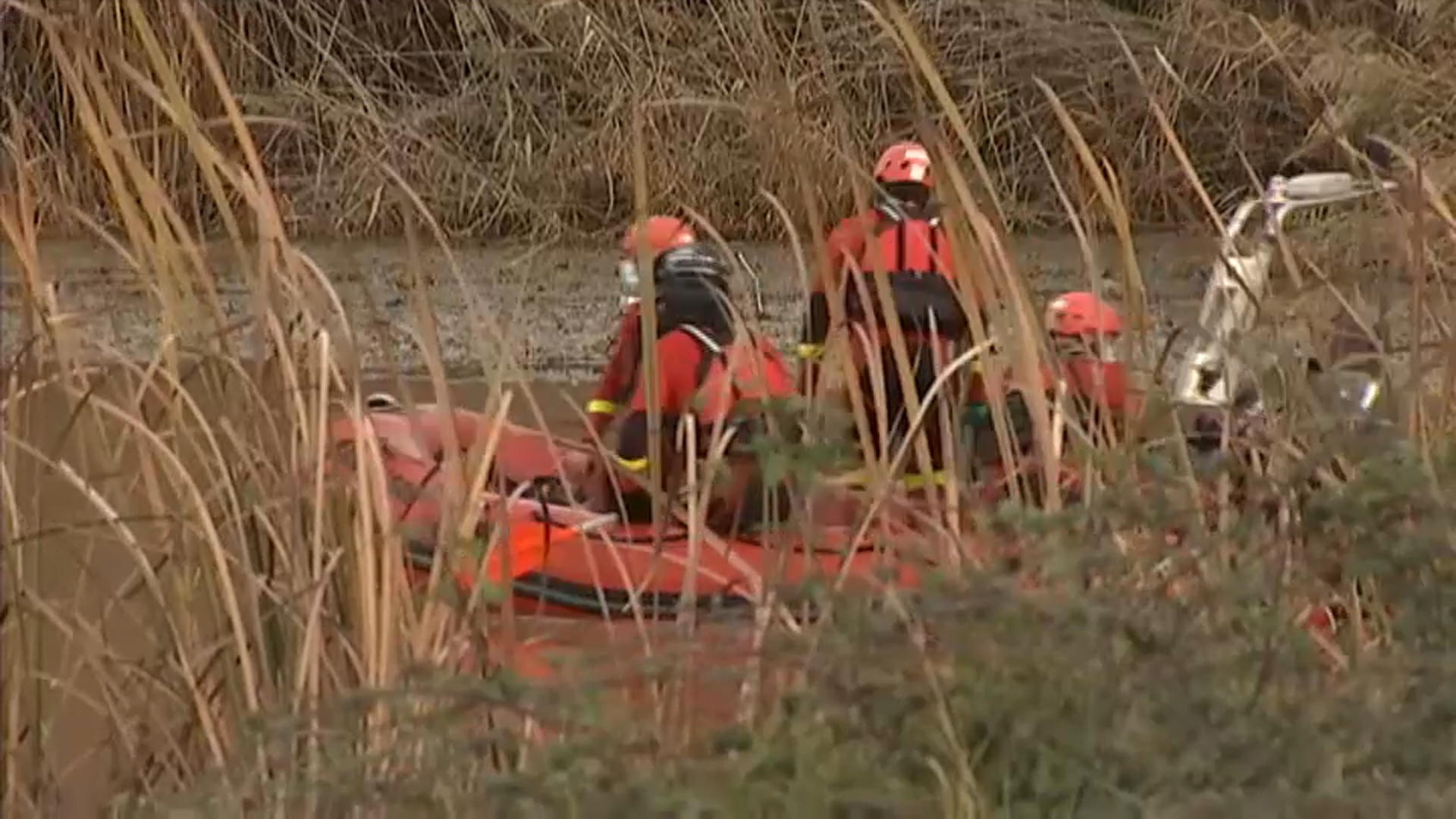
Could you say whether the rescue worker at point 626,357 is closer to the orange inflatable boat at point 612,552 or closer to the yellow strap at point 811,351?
the yellow strap at point 811,351

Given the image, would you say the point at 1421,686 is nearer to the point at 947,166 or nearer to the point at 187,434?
the point at 947,166

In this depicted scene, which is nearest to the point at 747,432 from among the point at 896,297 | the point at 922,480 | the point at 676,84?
the point at 922,480

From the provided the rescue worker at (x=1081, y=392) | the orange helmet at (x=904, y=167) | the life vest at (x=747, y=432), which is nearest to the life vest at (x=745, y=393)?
the life vest at (x=747, y=432)

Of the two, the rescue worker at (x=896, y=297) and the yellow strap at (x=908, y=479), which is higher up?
the rescue worker at (x=896, y=297)

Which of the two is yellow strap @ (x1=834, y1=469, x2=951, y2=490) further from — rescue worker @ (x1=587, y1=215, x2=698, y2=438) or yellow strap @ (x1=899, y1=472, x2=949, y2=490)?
rescue worker @ (x1=587, y1=215, x2=698, y2=438)

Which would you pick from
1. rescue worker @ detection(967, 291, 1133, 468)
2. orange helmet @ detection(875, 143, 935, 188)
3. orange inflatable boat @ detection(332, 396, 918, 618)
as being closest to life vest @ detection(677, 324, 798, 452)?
orange inflatable boat @ detection(332, 396, 918, 618)

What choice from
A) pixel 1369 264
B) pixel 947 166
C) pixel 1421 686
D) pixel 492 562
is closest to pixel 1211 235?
pixel 1369 264

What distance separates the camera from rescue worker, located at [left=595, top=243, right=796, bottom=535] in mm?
2430

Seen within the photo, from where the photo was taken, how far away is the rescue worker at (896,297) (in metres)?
2.54

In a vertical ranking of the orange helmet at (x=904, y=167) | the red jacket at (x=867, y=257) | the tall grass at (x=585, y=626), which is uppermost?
the orange helmet at (x=904, y=167)

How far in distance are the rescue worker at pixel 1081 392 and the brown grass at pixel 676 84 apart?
4631 millimetres

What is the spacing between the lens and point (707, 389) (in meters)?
2.95

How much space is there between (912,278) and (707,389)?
4.48 feet

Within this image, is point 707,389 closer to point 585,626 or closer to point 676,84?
point 585,626
